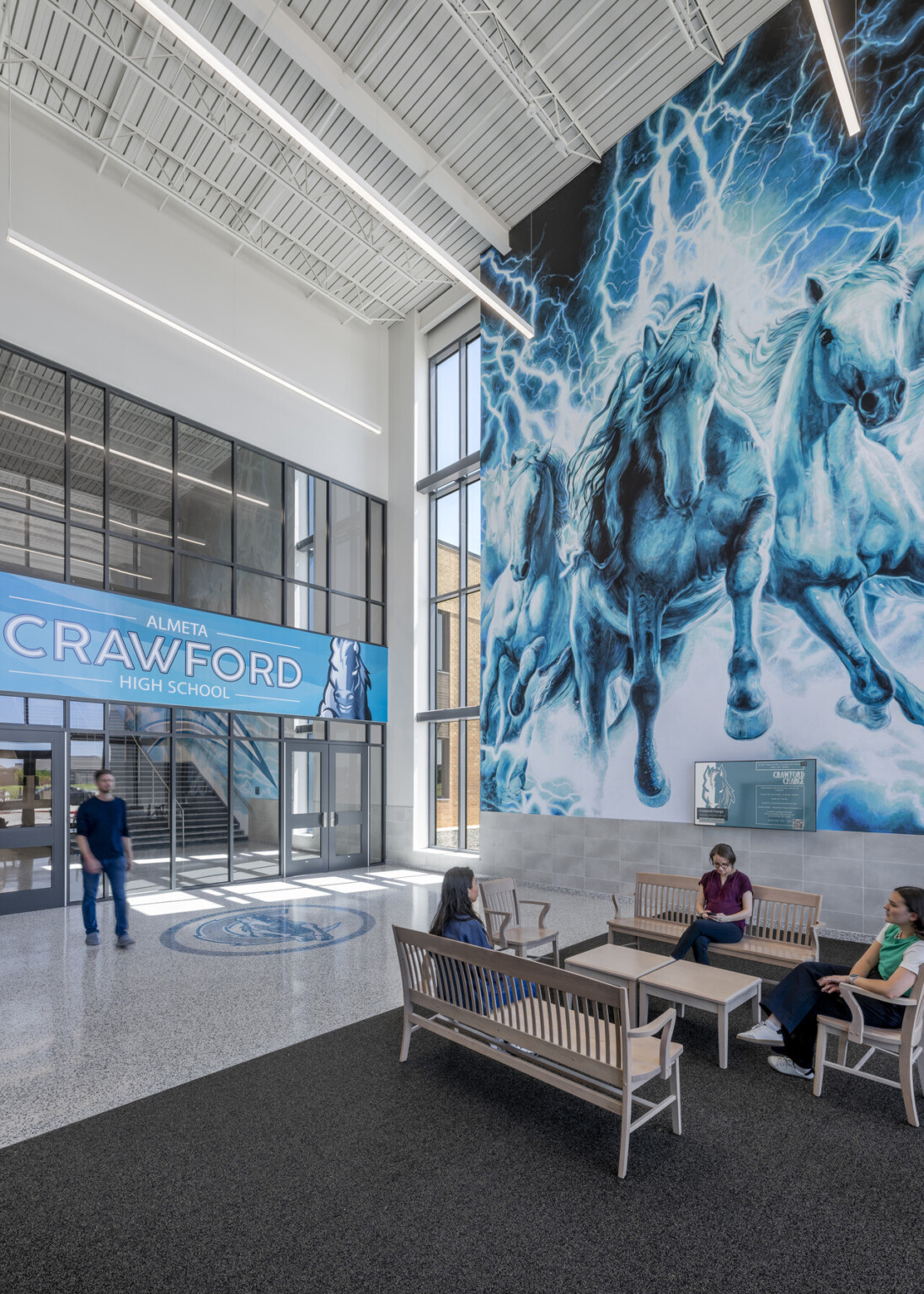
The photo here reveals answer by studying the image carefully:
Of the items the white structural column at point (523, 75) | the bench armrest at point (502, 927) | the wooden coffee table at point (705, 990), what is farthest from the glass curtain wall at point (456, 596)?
the wooden coffee table at point (705, 990)

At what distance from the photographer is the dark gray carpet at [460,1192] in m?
2.37

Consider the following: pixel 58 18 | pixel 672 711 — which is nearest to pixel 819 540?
pixel 672 711

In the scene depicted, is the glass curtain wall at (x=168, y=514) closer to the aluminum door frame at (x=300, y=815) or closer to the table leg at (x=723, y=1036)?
the aluminum door frame at (x=300, y=815)

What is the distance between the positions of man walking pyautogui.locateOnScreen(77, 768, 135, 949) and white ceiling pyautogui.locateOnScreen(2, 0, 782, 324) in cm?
740

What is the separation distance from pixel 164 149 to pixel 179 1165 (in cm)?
1001

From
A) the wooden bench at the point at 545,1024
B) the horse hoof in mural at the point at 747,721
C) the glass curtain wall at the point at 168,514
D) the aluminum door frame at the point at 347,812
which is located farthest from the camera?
the aluminum door frame at the point at 347,812

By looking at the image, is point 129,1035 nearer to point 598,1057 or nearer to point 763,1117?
point 598,1057

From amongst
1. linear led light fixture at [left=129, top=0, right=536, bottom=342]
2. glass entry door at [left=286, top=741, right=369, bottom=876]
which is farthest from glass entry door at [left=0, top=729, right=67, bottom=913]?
linear led light fixture at [left=129, top=0, right=536, bottom=342]

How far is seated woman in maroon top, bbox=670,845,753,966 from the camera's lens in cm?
513

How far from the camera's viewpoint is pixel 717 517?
8.23m

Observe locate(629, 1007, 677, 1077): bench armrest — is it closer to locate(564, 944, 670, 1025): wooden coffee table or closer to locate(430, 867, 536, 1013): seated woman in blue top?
locate(430, 867, 536, 1013): seated woman in blue top

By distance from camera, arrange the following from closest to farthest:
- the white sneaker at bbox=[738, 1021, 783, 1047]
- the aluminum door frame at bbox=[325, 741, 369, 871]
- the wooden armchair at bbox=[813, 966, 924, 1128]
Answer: the wooden armchair at bbox=[813, 966, 924, 1128], the white sneaker at bbox=[738, 1021, 783, 1047], the aluminum door frame at bbox=[325, 741, 369, 871]

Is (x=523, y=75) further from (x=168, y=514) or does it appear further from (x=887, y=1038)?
(x=887, y=1038)

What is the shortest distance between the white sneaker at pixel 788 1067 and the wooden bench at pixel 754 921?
77cm
